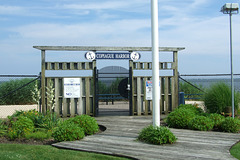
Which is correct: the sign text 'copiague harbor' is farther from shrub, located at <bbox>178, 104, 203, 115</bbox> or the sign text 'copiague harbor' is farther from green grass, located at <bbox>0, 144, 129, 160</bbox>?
green grass, located at <bbox>0, 144, 129, 160</bbox>

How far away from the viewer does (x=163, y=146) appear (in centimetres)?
665

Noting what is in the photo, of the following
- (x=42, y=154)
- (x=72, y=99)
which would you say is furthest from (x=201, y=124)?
(x=72, y=99)

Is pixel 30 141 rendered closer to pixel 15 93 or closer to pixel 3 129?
pixel 3 129

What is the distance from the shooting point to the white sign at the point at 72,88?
1228 cm

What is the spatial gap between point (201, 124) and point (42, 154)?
489 cm

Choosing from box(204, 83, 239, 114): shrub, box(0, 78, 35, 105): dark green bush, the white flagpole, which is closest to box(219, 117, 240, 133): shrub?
box(204, 83, 239, 114): shrub

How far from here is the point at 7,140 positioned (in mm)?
7824

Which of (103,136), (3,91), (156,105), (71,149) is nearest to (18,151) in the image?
(71,149)

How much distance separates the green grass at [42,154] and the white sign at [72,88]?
18.3ft

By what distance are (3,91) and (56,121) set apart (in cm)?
1317

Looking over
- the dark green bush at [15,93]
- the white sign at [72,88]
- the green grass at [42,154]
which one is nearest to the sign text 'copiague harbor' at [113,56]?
the white sign at [72,88]

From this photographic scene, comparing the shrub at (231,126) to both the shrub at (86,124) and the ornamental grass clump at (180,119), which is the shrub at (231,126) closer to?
the ornamental grass clump at (180,119)

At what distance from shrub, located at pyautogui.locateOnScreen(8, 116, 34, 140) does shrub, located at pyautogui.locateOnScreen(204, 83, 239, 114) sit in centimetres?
656

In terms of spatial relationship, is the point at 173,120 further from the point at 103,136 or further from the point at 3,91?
the point at 3,91
